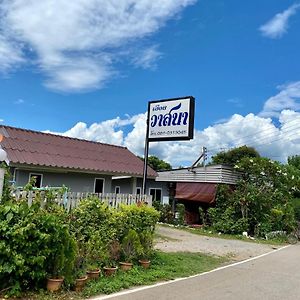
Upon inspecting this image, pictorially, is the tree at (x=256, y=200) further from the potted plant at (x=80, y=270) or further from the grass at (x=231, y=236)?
the potted plant at (x=80, y=270)

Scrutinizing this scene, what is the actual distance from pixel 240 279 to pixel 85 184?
12150mm

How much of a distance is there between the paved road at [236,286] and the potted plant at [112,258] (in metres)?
1.00

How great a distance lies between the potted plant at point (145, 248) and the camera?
9.17 meters

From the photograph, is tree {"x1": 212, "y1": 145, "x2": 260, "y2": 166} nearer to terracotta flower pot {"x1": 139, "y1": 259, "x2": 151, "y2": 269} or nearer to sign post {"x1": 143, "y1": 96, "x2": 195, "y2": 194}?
sign post {"x1": 143, "y1": 96, "x2": 195, "y2": 194}

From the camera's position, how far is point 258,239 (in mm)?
19484

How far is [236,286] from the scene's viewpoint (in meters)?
8.34

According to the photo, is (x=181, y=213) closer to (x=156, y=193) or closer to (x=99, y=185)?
(x=156, y=193)

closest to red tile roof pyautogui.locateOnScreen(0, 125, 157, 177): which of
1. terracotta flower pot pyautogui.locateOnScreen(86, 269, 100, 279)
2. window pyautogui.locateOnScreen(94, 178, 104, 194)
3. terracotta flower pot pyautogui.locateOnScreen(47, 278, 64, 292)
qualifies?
window pyautogui.locateOnScreen(94, 178, 104, 194)

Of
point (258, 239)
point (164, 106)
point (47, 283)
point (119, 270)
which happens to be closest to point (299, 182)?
point (258, 239)

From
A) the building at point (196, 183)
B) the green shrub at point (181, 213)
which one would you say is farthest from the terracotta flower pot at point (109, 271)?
the green shrub at point (181, 213)

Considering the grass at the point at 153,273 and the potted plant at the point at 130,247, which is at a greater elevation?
the potted plant at the point at 130,247

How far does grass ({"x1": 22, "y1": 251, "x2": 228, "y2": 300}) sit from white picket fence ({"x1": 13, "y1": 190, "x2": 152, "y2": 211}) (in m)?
1.74

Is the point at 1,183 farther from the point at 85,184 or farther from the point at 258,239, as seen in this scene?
the point at 258,239

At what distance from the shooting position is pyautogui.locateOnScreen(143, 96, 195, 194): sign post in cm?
1337
